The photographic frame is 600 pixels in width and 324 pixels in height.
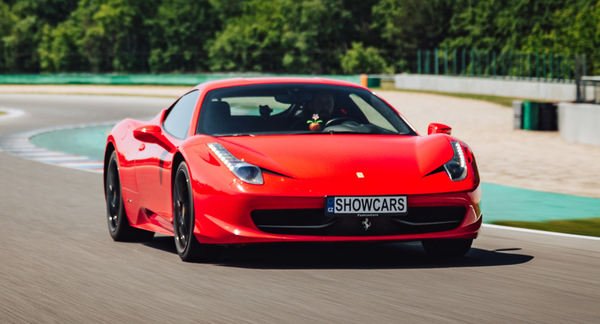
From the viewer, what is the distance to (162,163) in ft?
21.8

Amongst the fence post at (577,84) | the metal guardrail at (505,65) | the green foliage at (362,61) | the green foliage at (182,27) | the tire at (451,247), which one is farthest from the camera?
the green foliage at (182,27)

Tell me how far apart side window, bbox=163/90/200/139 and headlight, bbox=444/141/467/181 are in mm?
1788

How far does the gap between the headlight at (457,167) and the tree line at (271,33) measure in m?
66.2

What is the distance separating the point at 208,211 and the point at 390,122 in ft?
5.42

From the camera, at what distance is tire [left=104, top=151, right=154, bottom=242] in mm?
7434

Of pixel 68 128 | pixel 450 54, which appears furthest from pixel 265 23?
pixel 68 128

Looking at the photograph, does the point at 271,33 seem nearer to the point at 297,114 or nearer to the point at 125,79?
the point at 125,79

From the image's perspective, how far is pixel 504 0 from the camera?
288ft

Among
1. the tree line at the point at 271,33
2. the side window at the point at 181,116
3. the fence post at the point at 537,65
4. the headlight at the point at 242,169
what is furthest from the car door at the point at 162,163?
the tree line at the point at 271,33

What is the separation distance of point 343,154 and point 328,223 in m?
0.49

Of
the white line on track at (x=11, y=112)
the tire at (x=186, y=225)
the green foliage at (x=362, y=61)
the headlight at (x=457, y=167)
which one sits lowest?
the green foliage at (x=362, y=61)

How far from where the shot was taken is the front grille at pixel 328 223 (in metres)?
5.72

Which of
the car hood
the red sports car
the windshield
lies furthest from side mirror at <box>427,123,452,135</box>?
the car hood

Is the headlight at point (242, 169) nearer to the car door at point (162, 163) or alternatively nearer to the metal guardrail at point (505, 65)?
the car door at point (162, 163)
